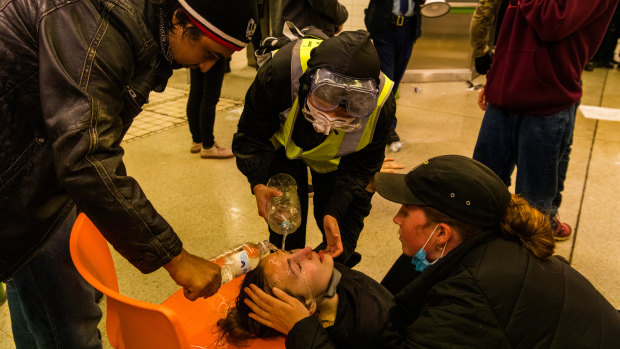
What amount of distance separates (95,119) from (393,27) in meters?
3.50

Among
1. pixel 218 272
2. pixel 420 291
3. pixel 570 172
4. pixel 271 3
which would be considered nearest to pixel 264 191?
pixel 218 272

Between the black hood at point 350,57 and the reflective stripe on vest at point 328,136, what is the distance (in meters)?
0.14

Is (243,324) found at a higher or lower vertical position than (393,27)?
lower

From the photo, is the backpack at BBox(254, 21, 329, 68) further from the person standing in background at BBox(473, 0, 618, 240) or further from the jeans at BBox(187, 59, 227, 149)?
the jeans at BBox(187, 59, 227, 149)

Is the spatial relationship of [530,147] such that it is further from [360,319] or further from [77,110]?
[77,110]

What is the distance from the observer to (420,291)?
139cm

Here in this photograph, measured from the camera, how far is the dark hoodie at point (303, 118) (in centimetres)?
167

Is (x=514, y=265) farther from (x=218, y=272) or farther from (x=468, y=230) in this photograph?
(x=218, y=272)

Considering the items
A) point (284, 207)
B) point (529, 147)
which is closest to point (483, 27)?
point (529, 147)

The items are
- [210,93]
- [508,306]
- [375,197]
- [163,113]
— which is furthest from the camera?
[163,113]

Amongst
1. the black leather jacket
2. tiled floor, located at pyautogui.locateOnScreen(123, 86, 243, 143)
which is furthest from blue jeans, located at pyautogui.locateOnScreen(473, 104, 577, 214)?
tiled floor, located at pyautogui.locateOnScreen(123, 86, 243, 143)

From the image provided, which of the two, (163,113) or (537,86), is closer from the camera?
(537,86)

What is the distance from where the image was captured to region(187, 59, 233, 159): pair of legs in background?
12.4 feet

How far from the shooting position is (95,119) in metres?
1.05
